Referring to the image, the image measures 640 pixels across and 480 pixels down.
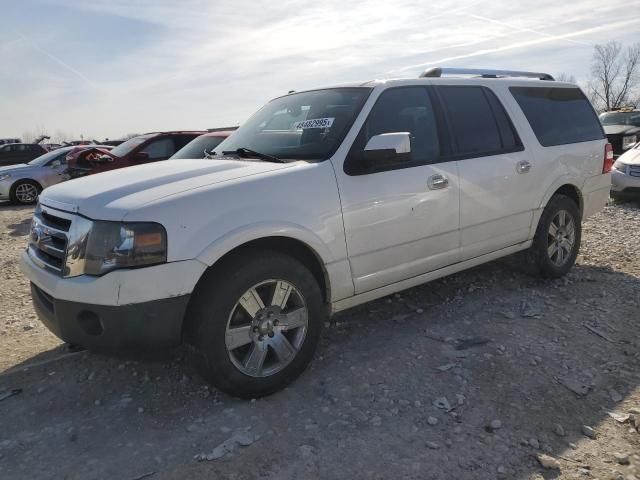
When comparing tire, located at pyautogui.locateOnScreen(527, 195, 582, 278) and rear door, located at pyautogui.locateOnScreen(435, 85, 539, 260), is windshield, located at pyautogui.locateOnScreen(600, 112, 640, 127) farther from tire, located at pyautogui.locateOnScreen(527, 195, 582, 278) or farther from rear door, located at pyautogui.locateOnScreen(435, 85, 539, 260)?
rear door, located at pyautogui.locateOnScreen(435, 85, 539, 260)

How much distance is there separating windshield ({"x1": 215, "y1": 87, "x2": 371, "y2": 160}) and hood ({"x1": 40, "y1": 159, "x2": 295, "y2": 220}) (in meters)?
0.29

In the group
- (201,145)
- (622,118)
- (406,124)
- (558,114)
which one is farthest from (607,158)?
(622,118)

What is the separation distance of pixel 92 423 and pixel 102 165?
7.28 m

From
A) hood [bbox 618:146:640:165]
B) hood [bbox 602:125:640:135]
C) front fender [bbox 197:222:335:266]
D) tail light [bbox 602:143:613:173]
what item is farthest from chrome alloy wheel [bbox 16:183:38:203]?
hood [bbox 602:125:640:135]

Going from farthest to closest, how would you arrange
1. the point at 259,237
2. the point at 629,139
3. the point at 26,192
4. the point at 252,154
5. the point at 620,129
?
1. the point at 26,192
2. the point at 620,129
3. the point at 629,139
4. the point at 252,154
5. the point at 259,237

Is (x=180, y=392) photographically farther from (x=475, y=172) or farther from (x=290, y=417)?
(x=475, y=172)

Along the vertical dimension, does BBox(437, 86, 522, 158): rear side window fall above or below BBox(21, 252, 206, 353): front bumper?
above

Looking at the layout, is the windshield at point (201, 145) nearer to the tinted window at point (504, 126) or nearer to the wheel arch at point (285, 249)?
the tinted window at point (504, 126)

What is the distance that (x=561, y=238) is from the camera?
497 cm

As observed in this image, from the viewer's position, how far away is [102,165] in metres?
9.28

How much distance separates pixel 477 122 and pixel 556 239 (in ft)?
5.10

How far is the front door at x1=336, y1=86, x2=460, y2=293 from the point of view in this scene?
3.30m

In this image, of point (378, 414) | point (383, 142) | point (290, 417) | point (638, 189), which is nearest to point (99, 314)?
point (290, 417)

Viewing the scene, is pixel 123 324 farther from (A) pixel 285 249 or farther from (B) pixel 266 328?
(A) pixel 285 249
